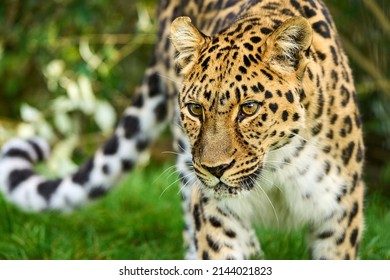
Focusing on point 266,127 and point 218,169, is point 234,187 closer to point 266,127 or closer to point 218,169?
point 218,169

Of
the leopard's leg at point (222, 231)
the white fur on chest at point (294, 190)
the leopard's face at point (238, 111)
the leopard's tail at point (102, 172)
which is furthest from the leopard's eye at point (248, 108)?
the leopard's tail at point (102, 172)

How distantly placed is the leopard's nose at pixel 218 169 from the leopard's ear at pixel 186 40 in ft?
1.67

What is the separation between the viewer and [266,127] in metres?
3.55

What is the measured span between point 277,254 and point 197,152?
1.56 m

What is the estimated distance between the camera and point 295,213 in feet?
13.3

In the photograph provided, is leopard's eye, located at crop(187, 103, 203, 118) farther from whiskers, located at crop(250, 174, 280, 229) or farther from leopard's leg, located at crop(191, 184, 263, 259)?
leopard's leg, located at crop(191, 184, 263, 259)

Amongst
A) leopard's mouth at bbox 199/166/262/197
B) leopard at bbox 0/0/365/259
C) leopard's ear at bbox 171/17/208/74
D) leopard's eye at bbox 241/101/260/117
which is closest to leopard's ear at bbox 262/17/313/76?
leopard at bbox 0/0/365/259

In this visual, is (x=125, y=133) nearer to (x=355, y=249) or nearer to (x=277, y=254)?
(x=277, y=254)

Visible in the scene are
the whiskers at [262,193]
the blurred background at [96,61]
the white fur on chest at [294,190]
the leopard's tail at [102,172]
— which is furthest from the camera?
the blurred background at [96,61]

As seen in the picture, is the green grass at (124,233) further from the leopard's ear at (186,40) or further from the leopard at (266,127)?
the leopard's ear at (186,40)

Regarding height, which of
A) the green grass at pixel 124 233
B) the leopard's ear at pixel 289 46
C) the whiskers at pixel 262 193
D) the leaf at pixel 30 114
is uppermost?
the leopard's ear at pixel 289 46

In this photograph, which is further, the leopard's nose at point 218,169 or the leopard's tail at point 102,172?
the leopard's tail at point 102,172

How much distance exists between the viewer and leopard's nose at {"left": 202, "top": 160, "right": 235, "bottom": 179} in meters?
3.50

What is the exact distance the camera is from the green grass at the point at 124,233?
4.96 m
